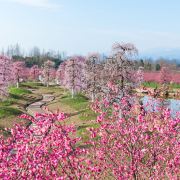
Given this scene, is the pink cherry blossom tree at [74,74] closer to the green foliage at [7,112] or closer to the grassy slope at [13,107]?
the grassy slope at [13,107]

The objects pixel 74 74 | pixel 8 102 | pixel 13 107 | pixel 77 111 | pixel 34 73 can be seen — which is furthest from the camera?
pixel 34 73

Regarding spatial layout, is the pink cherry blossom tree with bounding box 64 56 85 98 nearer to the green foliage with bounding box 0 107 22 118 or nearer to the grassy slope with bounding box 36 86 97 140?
the grassy slope with bounding box 36 86 97 140

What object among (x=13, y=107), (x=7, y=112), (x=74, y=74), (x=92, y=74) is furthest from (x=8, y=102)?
(x=92, y=74)

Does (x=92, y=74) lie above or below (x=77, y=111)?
above

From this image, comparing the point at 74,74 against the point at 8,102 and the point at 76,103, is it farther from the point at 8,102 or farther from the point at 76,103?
the point at 8,102

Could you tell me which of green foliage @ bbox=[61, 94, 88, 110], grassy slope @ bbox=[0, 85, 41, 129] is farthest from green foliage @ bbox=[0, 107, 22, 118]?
green foliage @ bbox=[61, 94, 88, 110]

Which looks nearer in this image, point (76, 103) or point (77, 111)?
point (77, 111)

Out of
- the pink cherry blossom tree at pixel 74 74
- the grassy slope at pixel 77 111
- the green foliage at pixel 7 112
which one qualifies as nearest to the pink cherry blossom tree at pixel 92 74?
the pink cherry blossom tree at pixel 74 74

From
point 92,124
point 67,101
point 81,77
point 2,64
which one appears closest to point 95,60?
point 81,77

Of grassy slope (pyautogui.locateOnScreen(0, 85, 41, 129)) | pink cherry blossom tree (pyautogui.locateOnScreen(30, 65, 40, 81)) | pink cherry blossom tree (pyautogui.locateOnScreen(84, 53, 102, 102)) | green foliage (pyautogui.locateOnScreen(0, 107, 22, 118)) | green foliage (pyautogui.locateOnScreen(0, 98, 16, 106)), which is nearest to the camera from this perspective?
grassy slope (pyautogui.locateOnScreen(0, 85, 41, 129))

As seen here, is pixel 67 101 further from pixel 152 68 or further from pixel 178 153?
pixel 152 68

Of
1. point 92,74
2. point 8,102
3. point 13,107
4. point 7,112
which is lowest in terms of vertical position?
point 13,107

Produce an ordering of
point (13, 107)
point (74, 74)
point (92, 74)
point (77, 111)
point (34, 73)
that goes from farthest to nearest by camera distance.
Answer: point (34, 73), point (74, 74), point (92, 74), point (13, 107), point (77, 111)

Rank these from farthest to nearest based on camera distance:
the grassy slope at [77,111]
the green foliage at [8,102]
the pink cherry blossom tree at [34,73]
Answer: the pink cherry blossom tree at [34,73] → the green foliage at [8,102] → the grassy slope at [77,111]
